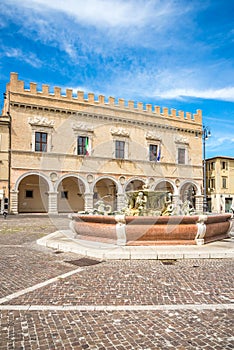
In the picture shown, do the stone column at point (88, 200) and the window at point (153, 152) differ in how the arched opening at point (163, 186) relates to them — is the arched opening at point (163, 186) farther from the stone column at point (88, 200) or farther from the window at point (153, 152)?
the stone column at point (88, 200)

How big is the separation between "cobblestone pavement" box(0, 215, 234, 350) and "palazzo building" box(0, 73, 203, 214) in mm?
21155

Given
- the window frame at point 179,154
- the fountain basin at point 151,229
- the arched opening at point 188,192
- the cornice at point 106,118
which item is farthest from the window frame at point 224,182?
the fountain basin at point 151,229

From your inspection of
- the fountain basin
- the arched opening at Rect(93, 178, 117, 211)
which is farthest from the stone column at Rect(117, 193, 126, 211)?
the fountain basin

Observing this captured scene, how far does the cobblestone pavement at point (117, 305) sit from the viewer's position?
10.3 feet

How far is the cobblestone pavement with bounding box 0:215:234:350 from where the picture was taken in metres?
3.15

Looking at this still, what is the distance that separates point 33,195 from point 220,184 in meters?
25.6

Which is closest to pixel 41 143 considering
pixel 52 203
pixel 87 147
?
pixel 87 147

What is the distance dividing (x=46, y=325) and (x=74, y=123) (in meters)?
26.8

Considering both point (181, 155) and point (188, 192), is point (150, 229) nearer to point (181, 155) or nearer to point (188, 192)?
point (181, 155)

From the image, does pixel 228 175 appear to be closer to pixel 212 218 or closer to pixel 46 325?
pixel 212 218

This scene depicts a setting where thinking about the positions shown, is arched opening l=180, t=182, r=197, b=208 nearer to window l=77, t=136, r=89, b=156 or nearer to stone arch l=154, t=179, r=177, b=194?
stone arch l=154, t=179, r=177, b=194

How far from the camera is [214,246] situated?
8.29 meters

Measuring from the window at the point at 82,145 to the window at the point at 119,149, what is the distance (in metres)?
3.46

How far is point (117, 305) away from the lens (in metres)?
4.11
